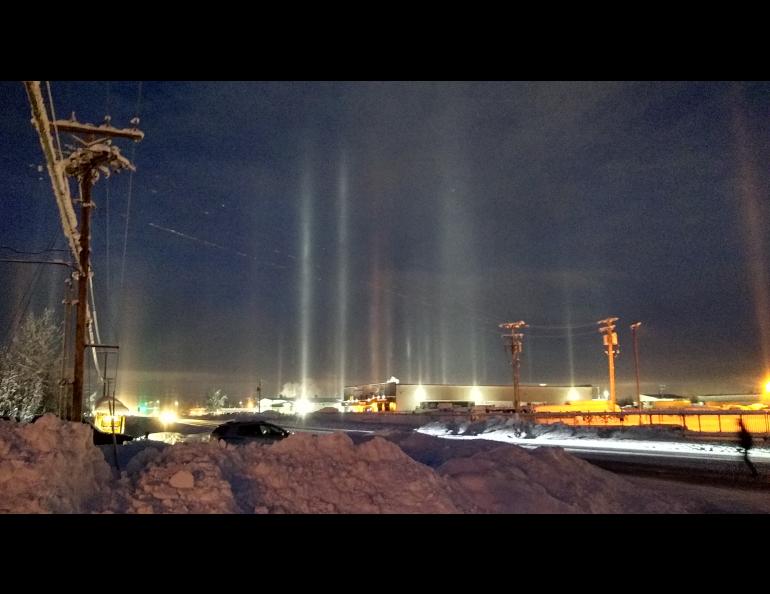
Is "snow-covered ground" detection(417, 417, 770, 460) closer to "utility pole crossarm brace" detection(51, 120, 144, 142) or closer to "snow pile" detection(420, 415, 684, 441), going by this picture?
"snow pile" detection(420, 415, 684, 441)

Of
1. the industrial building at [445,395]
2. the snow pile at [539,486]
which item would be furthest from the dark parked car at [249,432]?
the industrial building at [445,395]

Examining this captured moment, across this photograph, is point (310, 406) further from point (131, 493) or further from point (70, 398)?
point (131, 493)

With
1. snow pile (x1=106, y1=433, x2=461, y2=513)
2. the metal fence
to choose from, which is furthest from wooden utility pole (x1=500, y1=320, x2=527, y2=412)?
snow pile (x1=106, y1=433, x2=461, y2=513)

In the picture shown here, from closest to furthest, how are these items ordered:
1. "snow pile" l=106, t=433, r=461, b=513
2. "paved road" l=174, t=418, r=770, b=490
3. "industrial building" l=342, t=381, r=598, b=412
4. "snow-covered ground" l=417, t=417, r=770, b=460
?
"snow pile" l=106, t=433, r=461, b=513
"paved road" l=174, t=418, r=770, b=490
"snow-covered ground" l=417, t=417, r=770, b=460
"industrial building" l=342, t=381, r=598, b=412

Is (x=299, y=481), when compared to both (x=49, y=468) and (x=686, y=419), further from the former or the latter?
(x=686, y=419)

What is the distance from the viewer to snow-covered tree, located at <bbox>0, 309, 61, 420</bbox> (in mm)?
51250

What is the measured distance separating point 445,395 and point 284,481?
93576 mm

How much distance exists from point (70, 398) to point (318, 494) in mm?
15951

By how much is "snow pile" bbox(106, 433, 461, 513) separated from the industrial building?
8085cm

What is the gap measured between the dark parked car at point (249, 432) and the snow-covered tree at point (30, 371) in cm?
3707

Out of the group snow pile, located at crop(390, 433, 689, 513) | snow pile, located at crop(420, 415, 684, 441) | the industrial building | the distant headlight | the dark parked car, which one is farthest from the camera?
the industrial building

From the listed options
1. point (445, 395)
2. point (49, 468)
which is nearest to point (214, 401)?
point (445, 395)
